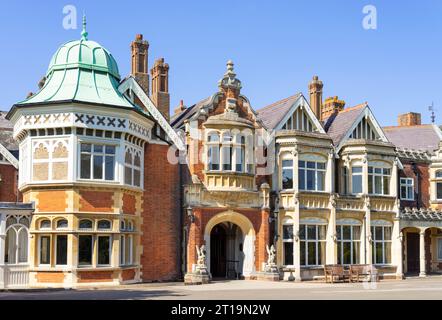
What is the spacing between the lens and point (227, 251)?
1312 inches

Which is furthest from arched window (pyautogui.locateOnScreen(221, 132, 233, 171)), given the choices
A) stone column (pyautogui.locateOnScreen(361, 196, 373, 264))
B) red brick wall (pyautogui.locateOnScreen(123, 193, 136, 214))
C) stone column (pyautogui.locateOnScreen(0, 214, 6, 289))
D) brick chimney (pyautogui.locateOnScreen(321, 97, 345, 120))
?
brick chimney (pyautogui.locateOnScreen(321, 97, 345, 120))

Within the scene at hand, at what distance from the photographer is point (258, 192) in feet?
102

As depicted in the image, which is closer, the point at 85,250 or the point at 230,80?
the point at 85,250

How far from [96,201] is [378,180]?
53.4 feet

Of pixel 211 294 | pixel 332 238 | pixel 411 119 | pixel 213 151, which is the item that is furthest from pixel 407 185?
pixel 211 294

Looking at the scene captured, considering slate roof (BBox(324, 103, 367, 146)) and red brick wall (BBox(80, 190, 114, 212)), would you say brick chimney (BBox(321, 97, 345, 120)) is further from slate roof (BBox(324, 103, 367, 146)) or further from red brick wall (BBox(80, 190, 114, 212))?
red brick wall (BBox(80, 190, 114, 212))

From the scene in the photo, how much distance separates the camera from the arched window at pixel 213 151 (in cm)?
3045

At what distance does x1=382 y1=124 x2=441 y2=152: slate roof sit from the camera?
4255cm

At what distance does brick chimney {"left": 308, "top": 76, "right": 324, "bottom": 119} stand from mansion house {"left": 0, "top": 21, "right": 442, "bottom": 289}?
8 cm

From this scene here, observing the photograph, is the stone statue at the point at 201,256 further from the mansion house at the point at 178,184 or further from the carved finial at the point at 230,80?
the carved finial at the point at 230,80

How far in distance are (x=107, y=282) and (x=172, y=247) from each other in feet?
14.7

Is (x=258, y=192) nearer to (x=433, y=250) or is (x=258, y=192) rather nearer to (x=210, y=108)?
(x=210, y=108)

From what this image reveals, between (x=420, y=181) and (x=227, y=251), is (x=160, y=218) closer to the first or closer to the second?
(x=227, y=251)
